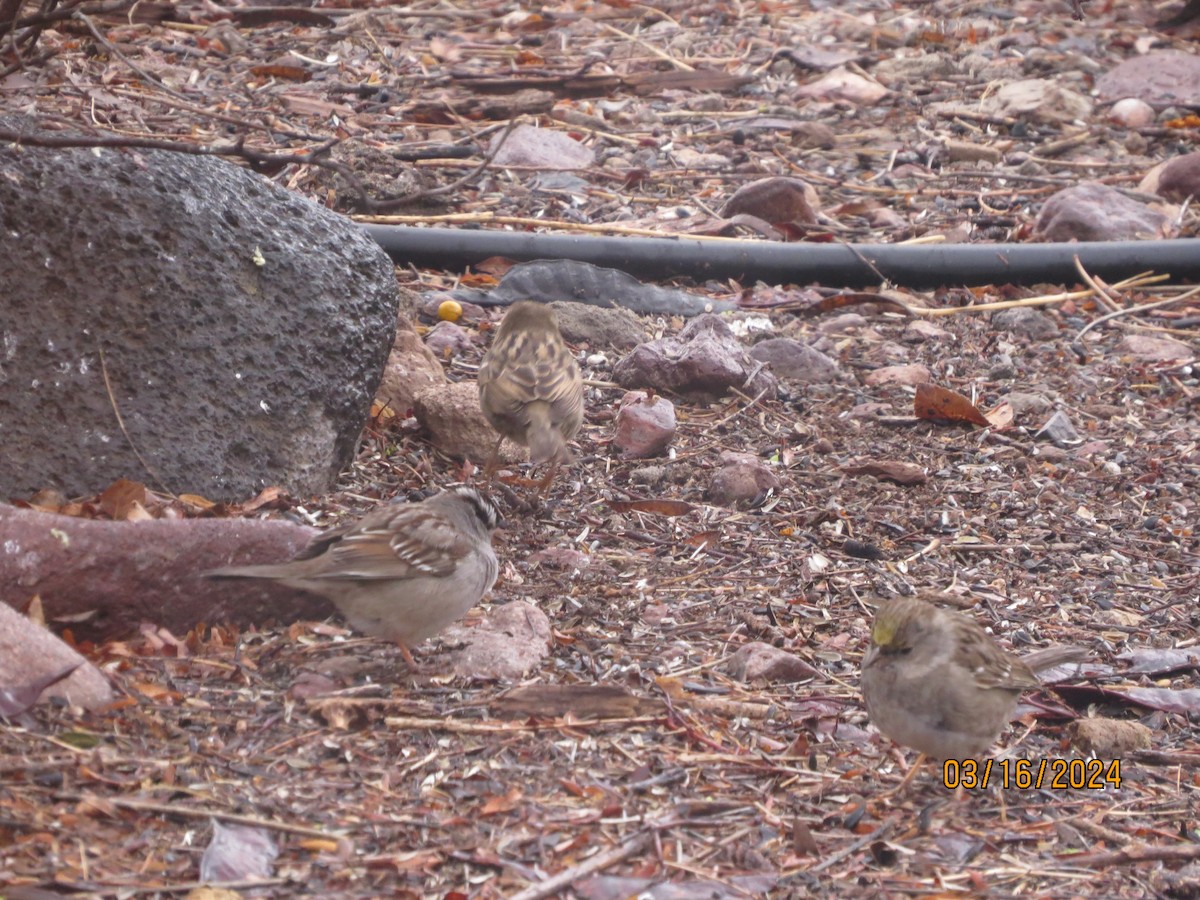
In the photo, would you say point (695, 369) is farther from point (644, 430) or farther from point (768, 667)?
point (768, 667)

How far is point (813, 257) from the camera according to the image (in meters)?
8.91

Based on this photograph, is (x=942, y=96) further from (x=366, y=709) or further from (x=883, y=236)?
(x=366, y=709)

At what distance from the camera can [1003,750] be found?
4863 mm

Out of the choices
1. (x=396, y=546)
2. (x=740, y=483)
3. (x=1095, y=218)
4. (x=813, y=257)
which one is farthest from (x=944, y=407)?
(x=396, y=546)

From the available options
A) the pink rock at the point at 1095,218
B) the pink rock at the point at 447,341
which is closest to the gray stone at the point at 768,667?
the pink rock at the point at 447,341

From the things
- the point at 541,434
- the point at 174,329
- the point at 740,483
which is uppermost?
the point at 174,329

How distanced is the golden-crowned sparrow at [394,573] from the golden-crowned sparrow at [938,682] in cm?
137

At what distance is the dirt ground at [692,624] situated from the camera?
3893 mm

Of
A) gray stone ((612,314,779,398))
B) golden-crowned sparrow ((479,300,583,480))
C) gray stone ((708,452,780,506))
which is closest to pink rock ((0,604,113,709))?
golden-crowned sparrow ((479,300,583,480))

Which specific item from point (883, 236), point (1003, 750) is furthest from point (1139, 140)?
point (1003, 750)

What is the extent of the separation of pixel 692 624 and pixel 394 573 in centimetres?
121

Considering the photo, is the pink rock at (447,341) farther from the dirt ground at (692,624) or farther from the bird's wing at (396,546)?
the bird's wing at (396,546)

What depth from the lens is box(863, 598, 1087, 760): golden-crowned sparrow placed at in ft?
14.3

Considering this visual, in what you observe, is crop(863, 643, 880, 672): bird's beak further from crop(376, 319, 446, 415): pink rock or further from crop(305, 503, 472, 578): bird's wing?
crop(376, 319, 446, 415): pink rock
